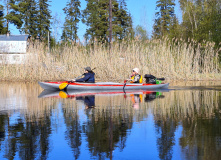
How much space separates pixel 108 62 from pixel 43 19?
47769 millimetres

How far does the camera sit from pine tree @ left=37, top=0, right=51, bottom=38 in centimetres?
6600

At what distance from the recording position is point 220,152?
202 inches

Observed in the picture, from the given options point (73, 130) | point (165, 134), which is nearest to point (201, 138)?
point (165, 134)

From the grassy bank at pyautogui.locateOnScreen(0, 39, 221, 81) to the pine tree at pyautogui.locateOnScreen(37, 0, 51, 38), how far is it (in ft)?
142

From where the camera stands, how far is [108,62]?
2167cm

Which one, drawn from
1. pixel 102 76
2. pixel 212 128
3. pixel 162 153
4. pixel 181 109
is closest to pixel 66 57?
pixel 102 76

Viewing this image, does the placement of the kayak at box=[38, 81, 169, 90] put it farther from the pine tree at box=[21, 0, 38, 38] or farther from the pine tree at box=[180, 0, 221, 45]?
the pine tree at box=[21, 0, 38, 38]

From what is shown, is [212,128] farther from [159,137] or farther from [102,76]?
[102,76]

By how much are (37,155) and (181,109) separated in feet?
17.8

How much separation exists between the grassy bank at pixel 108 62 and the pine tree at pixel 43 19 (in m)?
43.4

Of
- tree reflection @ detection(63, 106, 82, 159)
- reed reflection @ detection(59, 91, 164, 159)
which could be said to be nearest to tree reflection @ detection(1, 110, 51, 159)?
tree reflection @ detection(63, 106, 82, 159)

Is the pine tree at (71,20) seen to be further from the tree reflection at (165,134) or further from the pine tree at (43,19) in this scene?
the tree reflection at (165,134)

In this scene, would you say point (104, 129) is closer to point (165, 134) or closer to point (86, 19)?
point (165, 134)

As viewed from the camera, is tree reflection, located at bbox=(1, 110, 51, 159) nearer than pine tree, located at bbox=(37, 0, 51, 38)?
Yes
